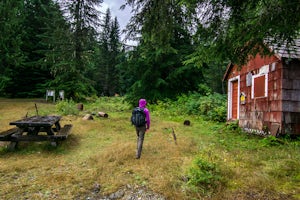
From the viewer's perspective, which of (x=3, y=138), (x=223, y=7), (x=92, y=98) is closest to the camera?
(x=223, y=7)

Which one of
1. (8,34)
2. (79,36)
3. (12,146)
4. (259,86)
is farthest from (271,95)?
(8,34)

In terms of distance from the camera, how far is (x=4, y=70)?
58.6 ft

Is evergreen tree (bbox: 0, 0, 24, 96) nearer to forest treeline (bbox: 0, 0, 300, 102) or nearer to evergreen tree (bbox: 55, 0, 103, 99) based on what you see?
forest treeline (bbox: 0, 0, 300, 102)

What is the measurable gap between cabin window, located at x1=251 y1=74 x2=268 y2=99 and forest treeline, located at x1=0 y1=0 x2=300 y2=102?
261 centimetres

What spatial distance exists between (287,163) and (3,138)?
748 cm

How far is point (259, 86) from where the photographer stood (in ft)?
31.8

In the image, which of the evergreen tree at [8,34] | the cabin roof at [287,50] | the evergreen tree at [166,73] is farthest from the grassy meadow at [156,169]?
the evergreen tree at [8,34]

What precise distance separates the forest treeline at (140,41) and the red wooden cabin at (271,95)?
2.58 m

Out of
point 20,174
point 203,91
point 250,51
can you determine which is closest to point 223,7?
point 250,51

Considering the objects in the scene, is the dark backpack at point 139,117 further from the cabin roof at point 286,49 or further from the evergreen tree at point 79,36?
the evergreen tree at point 79,36

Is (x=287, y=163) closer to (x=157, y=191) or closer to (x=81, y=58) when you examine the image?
(x=157, y=191)

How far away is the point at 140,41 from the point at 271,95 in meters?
8.97

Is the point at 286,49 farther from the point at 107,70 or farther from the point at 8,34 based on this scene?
the point at 107,70

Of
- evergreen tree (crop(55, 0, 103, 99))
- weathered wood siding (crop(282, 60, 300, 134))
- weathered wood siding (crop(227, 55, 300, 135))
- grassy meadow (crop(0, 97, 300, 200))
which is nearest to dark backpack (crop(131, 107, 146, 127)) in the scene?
grassy meadow (crop(0, 97, 300, 200))
